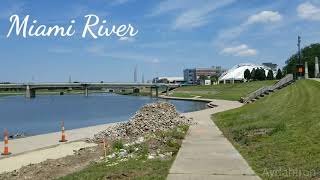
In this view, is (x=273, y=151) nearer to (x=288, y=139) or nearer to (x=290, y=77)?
(x=288, y=139)

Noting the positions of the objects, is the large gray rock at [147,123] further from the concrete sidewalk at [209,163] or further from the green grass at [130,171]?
the green grass at [130,171]

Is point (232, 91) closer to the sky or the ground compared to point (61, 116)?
closer to the sky

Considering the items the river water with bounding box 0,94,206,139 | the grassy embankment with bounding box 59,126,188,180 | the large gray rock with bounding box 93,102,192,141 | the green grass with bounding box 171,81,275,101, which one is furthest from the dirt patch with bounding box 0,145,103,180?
the green grass with bounding box 171,81,275,101

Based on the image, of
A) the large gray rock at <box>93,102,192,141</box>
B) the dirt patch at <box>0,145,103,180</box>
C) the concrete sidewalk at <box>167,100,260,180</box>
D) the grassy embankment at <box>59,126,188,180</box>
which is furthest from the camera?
the large gray rock at <box>93,102,192,141</box>

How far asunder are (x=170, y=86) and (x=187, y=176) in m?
174

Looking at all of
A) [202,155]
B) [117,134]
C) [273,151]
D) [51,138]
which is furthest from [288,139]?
[51,138]

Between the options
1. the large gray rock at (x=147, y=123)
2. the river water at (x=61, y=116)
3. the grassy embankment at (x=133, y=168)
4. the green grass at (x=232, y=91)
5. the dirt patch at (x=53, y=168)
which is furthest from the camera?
the green grass at (x=232, y=91)

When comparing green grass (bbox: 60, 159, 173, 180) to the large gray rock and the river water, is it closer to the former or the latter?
the large gray rock

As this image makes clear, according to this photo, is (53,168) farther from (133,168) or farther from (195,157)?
(195,157)

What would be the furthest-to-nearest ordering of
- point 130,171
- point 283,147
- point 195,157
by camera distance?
point 283,147 < point 195,157 < point 130,171

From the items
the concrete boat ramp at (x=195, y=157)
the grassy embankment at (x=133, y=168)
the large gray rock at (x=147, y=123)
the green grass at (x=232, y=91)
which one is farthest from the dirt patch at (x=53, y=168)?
the green grass at (x=232, y=91)

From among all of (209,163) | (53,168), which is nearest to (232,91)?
(53,168)

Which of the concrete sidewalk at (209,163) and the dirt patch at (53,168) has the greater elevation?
the concrete sidewalk at (209,163)

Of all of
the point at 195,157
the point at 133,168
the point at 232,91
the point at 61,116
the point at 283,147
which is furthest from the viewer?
the point at 232,91
